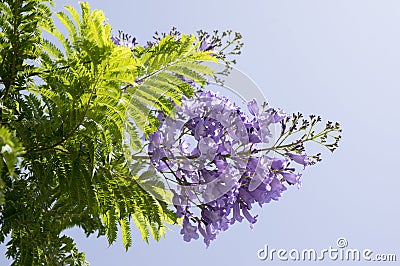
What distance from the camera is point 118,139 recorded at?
238 cm

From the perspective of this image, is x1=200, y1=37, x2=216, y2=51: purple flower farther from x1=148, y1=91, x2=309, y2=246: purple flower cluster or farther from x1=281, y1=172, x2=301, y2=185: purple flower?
x1=281, y1=172, x2=301, y2=185: purple flower

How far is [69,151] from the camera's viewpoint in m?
2.49

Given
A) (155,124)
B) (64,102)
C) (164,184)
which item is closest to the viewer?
(64,102)

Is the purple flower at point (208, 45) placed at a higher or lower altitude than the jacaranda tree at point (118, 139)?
higher

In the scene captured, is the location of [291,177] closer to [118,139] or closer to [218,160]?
[218,160]

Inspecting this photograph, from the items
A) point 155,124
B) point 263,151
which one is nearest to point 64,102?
point 155,124

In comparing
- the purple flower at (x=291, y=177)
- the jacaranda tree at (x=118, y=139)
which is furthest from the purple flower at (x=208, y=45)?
the purple flower at (x=291, y=177)

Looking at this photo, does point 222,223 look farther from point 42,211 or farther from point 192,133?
point 42,211

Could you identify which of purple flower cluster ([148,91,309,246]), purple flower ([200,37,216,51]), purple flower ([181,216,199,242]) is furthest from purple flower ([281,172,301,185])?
purple flower ([200,37,216,51])

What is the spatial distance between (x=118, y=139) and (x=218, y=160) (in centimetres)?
65

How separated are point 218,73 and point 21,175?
1.18m

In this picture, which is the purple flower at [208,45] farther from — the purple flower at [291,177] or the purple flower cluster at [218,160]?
the purple flower at [291,177]

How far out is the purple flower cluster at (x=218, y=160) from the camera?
282 cm

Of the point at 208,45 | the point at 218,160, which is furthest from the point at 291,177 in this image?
the point at 208,45
